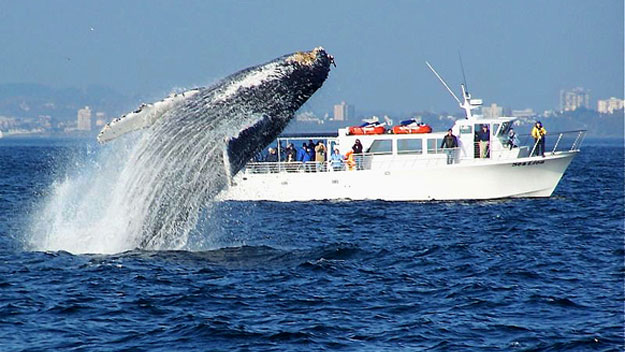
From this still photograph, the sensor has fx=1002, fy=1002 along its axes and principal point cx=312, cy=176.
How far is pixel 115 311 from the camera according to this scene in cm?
1234

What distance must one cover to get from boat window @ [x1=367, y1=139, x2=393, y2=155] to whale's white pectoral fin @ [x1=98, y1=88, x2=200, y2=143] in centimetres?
1900

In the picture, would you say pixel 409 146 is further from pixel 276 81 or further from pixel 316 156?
pixel 276 81

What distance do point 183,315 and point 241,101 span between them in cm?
312

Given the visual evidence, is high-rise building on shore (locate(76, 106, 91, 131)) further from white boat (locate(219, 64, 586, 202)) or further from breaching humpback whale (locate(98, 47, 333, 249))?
breaching humpback whale (locate(98, 47, 333, 249))

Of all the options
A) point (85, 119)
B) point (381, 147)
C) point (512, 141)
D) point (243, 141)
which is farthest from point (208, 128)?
point (85, 119)

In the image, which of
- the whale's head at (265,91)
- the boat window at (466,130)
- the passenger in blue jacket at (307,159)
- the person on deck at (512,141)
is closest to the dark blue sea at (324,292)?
the whale's head at (265,91)

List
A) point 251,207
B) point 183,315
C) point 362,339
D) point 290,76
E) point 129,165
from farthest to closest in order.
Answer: point 251,207 < point 129,165 < point 290,76 < point 183,315 < point 362,339

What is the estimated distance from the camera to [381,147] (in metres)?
32.5

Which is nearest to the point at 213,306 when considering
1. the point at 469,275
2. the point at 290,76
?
the point at 290,76

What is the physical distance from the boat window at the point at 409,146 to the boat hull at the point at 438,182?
1.48 meters

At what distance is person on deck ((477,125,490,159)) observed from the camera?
3127 centimetres

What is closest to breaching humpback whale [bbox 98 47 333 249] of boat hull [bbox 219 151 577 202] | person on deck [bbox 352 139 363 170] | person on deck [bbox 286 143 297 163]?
boat hull [bbox 219 151 577 202]

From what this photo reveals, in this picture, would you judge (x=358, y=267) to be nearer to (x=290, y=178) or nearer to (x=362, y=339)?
(x=362, y=339)

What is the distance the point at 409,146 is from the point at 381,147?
3.06ft
